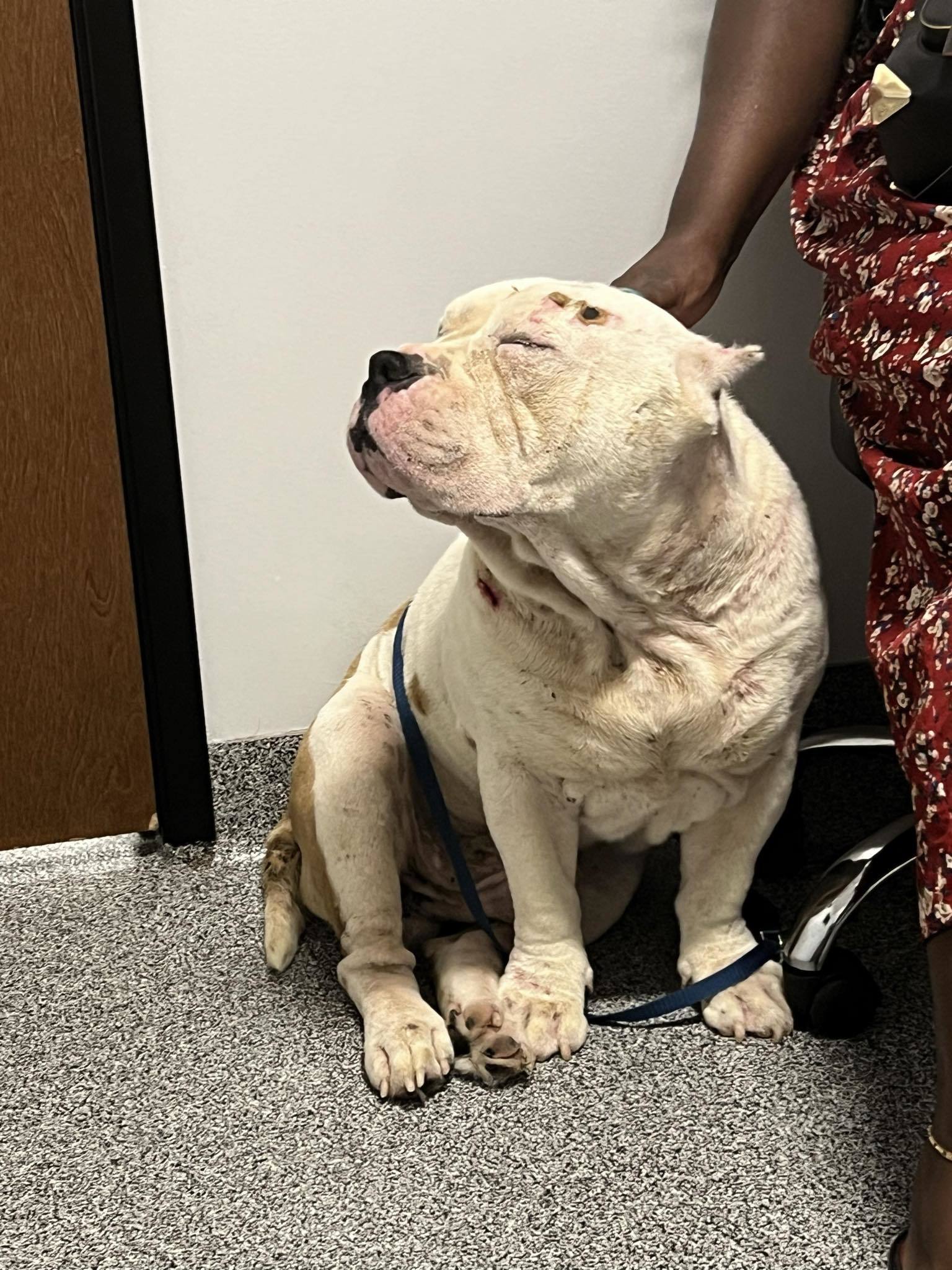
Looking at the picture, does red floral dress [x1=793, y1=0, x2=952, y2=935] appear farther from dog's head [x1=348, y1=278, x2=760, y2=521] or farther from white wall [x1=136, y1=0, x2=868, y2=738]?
white wall [x1=136, y1=0, x2=868, y2=738]

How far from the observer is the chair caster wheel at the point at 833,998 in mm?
1110

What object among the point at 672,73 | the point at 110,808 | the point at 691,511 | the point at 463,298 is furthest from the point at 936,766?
the point at 110,808

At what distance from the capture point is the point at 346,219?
1.31 metres

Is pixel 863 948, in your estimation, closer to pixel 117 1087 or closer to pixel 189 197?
pixel 117 1087

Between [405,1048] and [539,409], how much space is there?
0.54m

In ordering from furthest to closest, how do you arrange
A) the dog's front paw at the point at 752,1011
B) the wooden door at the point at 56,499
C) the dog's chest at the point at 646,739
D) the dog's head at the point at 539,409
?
the wooden door at the point at 56,499 → the dog's front paw at the point at 752,1011 → the dog's chest at the point at 646,739 → the dog's head at the point at 539,409

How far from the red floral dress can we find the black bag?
21 mm

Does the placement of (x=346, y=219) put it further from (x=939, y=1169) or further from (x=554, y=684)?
(x=939, y=1169)

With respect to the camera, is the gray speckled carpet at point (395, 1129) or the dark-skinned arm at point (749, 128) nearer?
the gray speckled carpet at point (395, 1129)

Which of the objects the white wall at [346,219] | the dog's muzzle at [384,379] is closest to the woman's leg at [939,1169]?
the dog's muzzle at [384,379]

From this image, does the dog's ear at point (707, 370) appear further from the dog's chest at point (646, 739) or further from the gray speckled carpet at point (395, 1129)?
the gray speckled carpet at point (395, 1129)

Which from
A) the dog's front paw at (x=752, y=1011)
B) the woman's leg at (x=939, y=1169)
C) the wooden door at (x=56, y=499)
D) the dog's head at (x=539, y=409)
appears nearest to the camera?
the woman's leg at (x=939, y=1169)

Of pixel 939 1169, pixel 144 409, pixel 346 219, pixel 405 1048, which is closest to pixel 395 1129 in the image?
pixel 405 1048

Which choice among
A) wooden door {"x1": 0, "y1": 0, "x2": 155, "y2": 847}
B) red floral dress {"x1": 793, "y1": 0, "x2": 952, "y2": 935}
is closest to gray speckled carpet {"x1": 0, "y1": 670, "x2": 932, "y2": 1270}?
wooden door {"x1": 0, "y1": 0, "x2": 155, "y2": 847}
